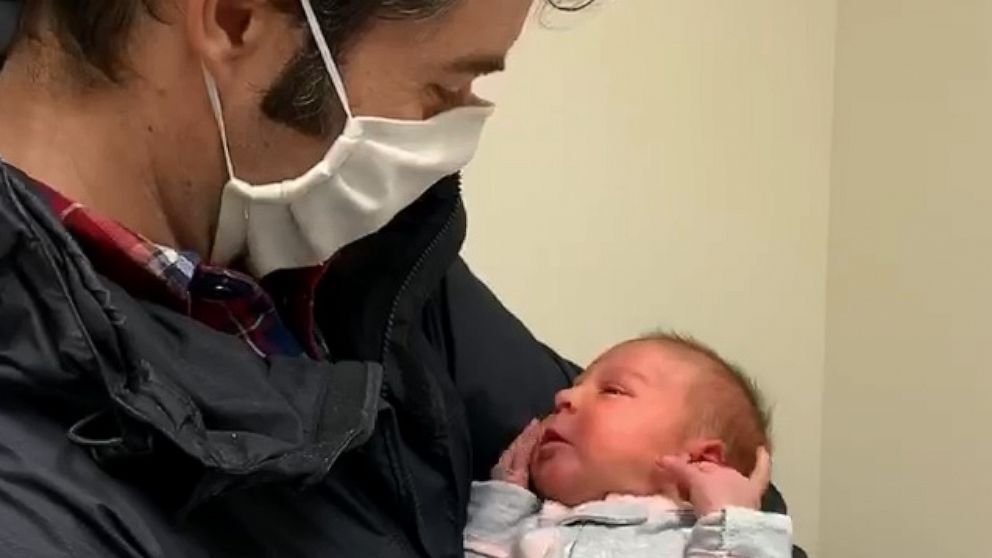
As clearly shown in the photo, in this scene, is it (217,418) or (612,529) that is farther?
(612,529)

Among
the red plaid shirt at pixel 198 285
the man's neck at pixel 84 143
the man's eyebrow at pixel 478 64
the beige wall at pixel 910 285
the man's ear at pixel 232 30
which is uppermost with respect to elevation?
the man's ear at pixel 232 30

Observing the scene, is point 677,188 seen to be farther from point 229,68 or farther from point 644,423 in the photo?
point 229,68

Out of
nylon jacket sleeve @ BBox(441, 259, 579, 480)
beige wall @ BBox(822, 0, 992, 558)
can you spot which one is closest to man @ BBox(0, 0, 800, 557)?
nylon jacket sleeve @ BBox(441, 259, 579, 480)

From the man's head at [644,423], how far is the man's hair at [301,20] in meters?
0.42

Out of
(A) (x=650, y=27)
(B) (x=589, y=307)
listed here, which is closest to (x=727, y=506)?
(B) (x=589, y=307)

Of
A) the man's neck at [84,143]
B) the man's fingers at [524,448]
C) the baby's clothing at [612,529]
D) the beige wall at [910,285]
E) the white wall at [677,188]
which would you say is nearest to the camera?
the man's neck at [84,143]

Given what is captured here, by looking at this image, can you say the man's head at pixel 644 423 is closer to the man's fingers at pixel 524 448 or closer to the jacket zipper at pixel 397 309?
the man's fingers at pixel 524 448


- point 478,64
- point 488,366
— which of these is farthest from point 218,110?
point 488,366

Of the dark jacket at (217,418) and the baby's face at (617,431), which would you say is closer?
the dark jacket at (217,418)

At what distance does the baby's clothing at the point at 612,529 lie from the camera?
1.18m

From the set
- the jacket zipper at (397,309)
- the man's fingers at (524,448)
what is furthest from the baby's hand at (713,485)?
the jacket zipper at (397,309)

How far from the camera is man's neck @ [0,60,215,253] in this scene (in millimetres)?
938

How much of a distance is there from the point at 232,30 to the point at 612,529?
20.1 inches

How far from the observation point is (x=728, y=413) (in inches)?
51.8
